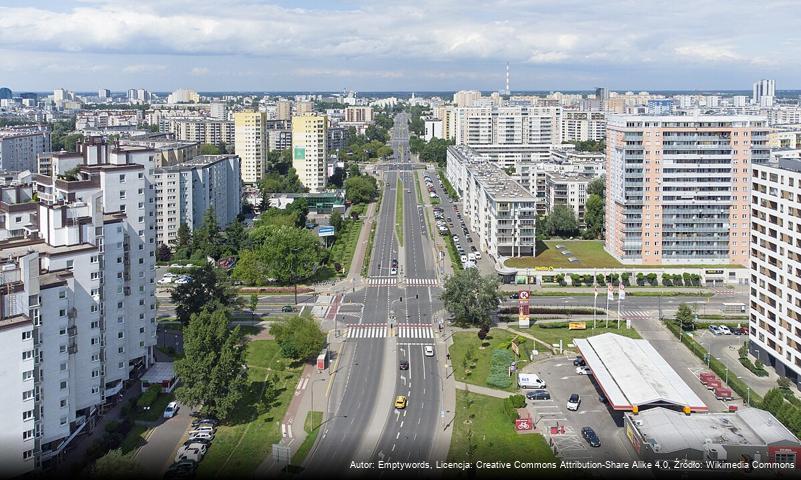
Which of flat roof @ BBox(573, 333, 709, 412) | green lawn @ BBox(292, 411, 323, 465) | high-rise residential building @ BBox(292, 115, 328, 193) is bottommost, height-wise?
green lawn @ BBox(292, 411, 323, 465)

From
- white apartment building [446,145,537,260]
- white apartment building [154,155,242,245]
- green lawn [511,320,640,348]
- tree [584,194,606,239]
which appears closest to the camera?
green lawn [511,320,640,348]

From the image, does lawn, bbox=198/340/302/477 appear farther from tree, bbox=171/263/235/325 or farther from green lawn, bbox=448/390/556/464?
green lawn, bbox=448/390/556/464

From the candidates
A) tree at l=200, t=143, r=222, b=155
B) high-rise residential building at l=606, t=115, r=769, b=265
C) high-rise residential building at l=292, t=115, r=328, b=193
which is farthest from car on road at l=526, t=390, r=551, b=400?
tree at l=200, t=143, r=222, b=155

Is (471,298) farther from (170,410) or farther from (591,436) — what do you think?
(170,410)

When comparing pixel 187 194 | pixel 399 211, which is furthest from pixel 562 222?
pixel 187 194

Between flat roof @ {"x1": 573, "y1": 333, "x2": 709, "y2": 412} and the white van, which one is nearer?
flat roof @ {"x1": 573, "y1": 333, "x2": 709, "y2": 412}

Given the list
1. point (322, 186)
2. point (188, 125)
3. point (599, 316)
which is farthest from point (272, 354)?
point (188, 125)
